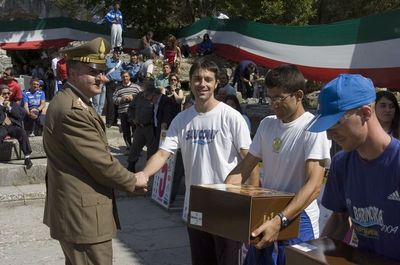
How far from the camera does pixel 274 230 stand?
2738 millimetres

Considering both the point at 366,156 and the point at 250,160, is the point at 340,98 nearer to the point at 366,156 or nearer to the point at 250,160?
the point at 366,156

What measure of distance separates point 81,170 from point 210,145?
2.80 ft

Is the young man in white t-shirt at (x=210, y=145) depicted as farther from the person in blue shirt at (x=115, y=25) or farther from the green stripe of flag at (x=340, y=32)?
the person in blue shirt at (x=115, y=25)

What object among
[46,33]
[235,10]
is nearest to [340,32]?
[235,10]

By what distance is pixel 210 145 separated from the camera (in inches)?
145

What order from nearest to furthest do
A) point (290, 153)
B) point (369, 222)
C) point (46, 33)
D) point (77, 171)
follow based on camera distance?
point (369, 222), point (290, 153), point (77, 171), point (46, 33)

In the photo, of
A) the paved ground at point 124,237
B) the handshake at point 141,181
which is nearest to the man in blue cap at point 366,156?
the handshake at point 141,181

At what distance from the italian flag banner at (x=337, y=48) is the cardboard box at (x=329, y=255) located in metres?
4.03

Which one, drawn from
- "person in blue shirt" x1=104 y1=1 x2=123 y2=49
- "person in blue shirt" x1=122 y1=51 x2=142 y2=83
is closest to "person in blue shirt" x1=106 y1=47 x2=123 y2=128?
"person in blue shirt" x1=122 y1=51 x2=142 y2=83

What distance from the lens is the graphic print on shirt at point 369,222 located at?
2101mm

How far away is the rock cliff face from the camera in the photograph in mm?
32531

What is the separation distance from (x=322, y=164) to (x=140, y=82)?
10.9 m

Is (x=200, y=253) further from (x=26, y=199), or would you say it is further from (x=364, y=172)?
(x=26, y=199)

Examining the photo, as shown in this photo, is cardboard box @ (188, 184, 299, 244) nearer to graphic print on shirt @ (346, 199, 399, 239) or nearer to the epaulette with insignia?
graphic print on shirt @ (346, 199, 399, 239)
